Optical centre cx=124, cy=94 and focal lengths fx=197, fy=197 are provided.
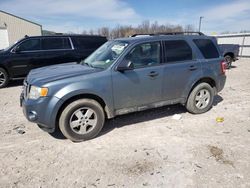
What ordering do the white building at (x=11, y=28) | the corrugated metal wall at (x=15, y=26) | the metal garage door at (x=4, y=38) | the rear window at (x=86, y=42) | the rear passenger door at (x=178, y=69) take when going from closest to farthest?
the rear passenger door at (x=178, y=69)
the rear window at (x=86, y=42)
the metal garage door at (x=4, y=38)
the white building at (x=11, y=28)
the corrugated metal wall at (x=15, y=26)

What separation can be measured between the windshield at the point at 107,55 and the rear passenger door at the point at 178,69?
985 mm

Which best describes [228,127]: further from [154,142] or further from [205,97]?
[154,142]

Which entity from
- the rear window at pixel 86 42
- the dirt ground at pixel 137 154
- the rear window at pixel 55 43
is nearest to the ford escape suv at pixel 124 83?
the dirt ground at pixel 137 154

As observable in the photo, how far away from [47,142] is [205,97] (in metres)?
3.72

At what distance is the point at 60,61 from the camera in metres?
8.01

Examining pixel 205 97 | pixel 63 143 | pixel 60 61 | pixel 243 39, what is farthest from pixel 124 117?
pixel 243 39

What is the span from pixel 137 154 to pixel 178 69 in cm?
208

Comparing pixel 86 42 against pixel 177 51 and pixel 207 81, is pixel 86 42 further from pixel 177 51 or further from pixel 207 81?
pixel 207 81

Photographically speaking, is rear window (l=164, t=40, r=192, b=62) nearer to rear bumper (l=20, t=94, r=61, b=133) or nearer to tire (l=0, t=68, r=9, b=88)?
rear bumper (l=20, t=94, r=61, b=133)

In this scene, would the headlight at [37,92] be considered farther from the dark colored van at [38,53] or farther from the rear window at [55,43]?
the rear window at [55,43]

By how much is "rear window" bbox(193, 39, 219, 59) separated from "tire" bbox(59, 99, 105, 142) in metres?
2.78

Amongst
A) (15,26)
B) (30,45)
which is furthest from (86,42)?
(15,26)

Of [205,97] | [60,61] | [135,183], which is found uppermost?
[60,61]

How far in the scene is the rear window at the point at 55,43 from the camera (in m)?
7.83
